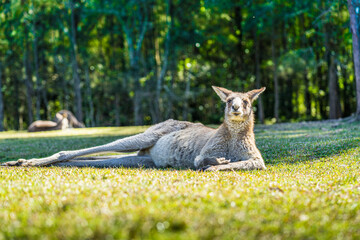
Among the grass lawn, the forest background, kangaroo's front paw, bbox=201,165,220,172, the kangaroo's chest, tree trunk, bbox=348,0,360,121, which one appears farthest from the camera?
the forest background

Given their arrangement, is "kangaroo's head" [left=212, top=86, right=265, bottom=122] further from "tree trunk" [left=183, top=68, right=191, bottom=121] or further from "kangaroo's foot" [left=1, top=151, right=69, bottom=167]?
"tree trunk" [left=183, top=68, right=191, bottom=121]

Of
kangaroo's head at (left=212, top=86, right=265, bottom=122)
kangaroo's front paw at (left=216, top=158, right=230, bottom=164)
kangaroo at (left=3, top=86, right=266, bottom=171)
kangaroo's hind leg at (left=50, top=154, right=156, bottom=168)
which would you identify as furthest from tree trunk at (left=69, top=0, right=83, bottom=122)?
kangaroo's front paw at (left=216, top=158, right=230, bottom=164)

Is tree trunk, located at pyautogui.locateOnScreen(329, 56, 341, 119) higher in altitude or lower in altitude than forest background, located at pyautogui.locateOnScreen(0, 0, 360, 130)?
lower

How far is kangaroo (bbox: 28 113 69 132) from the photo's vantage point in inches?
991

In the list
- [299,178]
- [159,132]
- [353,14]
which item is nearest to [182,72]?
[353,14]

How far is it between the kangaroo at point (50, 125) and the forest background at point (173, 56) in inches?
267

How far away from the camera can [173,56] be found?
37656 mm

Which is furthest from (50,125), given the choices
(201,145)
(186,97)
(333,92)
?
(201,145)

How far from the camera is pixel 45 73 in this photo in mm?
43375

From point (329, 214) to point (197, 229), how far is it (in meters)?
1.58

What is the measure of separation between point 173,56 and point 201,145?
97.8 feet

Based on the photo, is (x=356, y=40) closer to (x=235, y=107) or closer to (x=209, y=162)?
(x=235, y=107)

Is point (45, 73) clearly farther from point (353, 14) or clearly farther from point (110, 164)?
point (110, 164)

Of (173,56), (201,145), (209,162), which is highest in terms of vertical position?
(173,56)
